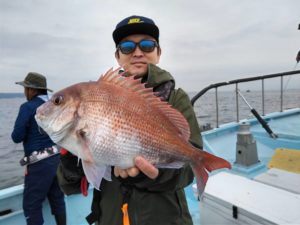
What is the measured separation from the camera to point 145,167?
1473mm

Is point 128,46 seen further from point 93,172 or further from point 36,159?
point 36,159

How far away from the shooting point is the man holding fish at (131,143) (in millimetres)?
1431

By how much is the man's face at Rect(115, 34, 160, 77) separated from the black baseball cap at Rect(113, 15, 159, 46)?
0.11 feet

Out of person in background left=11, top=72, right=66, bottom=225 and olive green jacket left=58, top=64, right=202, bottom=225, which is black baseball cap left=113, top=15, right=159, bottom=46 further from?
person in background left=11, top=72, right=66, bottom=225

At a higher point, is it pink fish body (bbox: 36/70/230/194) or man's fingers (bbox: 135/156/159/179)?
pink fish body (bbox: 36/70/230/194)

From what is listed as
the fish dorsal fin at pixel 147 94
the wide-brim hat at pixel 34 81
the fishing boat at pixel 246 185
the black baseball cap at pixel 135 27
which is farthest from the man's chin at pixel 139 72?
the wide-brim hat at pixel 34 81

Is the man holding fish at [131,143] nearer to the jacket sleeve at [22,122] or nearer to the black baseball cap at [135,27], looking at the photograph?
the black baseball cap at [135,27]

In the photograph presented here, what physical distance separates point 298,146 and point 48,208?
4720mm

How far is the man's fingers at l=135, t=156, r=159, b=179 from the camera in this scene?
4.76 ft

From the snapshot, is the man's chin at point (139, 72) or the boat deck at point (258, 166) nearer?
the man's chin at point (139, 72)

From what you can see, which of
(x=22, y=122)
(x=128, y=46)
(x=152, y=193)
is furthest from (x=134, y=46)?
(x=22, y=122)

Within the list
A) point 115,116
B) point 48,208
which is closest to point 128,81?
point 115,116

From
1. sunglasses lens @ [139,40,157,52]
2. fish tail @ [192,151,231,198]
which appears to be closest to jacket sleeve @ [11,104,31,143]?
sunglasses lens @ [139,40,157,52]

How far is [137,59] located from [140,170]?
881mm
